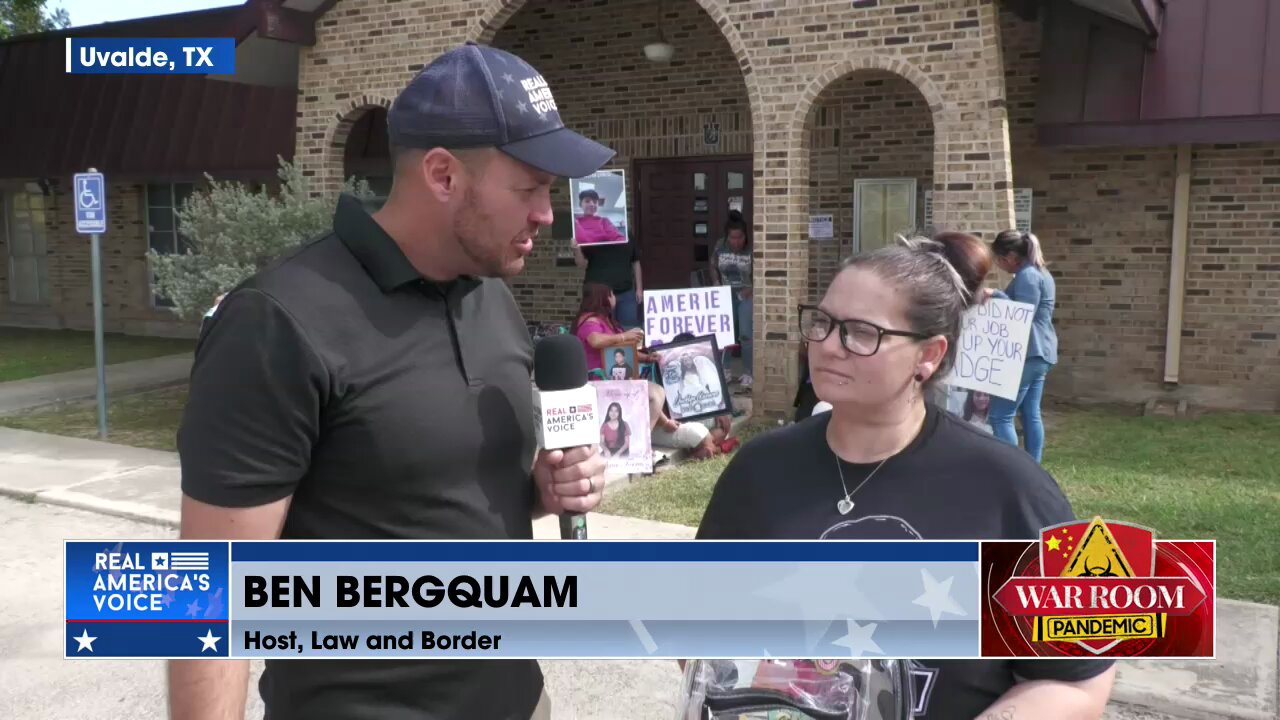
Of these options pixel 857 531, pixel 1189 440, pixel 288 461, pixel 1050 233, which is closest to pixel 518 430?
pixel 288 461

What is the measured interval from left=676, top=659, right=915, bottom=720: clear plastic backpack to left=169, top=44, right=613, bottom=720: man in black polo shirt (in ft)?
1.33

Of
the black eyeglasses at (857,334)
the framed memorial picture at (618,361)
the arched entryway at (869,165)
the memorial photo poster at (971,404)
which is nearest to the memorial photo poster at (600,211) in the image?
the framed memorial picture at (618,361)

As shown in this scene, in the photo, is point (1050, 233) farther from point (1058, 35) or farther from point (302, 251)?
point (302, 251)

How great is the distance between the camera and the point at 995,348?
6.33 m

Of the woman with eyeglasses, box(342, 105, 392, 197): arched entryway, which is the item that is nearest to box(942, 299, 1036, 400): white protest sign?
the woman with eyeglasses

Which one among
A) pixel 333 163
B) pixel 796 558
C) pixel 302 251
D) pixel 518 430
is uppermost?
pixel 333 163

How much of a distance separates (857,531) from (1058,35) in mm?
8965

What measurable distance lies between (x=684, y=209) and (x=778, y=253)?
3623 mm

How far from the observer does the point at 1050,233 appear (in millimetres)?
10758

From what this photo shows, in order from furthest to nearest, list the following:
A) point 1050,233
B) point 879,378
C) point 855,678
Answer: point 1050,233 → point 879,378 → point 855,678

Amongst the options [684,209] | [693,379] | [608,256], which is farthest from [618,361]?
[684,209]

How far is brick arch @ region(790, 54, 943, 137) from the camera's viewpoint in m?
8.59
